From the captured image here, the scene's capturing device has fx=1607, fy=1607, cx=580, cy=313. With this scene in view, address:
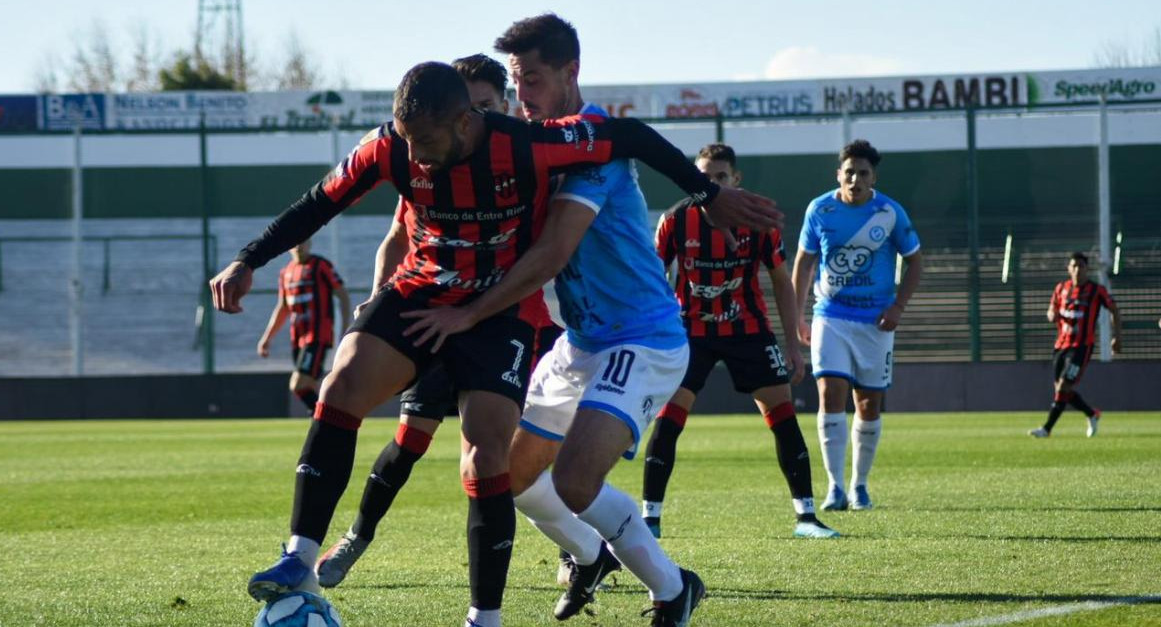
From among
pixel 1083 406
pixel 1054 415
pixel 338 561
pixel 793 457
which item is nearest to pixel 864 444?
pixel 793 457

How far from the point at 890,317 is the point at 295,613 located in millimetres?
5398

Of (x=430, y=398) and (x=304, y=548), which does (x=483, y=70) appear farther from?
(x=304, y=548)

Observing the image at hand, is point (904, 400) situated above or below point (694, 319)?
below

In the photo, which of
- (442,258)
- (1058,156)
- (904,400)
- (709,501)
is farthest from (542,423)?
(1058,156)

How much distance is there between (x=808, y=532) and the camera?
24.9 feet

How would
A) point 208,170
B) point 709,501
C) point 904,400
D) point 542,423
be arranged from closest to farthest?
point 542,423 → point 709,501 → point 904,400 → point 208,170

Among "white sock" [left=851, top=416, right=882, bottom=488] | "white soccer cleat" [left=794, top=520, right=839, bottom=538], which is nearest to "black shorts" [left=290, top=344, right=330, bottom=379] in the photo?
"white sock" [left=851, top=416, right=882, bottom=488]

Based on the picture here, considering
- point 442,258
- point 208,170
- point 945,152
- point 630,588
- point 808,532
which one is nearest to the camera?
point 442,258

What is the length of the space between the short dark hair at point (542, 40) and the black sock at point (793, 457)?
3328mm

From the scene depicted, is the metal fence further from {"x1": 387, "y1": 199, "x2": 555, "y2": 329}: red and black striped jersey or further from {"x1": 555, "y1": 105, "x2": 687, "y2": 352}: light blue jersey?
{"x1": 387, "y1": 199, "x2": 555, "y2": 329}: red and black striped jersey

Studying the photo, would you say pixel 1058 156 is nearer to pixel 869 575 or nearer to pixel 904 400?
pixel 904 400

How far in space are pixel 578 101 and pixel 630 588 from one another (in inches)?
74.8

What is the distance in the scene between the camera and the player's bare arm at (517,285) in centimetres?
464

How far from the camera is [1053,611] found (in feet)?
16.7
